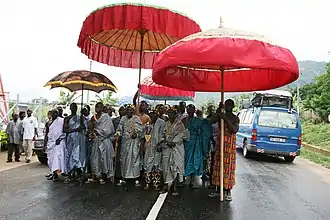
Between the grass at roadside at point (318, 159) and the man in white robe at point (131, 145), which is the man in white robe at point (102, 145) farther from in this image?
the grass at roadside at point (318, 159)

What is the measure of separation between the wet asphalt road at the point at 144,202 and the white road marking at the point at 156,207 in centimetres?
8

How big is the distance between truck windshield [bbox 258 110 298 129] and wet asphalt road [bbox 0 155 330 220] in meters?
4.52

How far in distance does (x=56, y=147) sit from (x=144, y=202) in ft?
9.44

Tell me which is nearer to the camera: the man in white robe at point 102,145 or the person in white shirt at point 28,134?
the man in white robe at point 102,145

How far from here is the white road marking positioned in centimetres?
566

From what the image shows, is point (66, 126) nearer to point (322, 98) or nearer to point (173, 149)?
point (173, 149)

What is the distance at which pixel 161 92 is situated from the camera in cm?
1403

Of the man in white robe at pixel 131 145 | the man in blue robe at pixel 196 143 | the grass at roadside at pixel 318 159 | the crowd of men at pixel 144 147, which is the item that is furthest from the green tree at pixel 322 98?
the man in white robe at pixel 131 145

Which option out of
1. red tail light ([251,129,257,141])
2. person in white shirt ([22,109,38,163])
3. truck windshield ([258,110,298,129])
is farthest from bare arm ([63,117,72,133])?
truck windshield ([258,110,298,129])

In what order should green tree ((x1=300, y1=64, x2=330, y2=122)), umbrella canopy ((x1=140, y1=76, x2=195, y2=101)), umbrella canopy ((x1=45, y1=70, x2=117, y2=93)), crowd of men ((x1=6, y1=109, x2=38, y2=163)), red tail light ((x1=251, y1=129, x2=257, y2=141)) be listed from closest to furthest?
umbrella canopy ((x1=45, y1=70, x2=117, y2=93)) < crowd of men ((x1=6, y1=109, x2=38, y2=163)) < red tail light ((x1=251, y1=129, x2=257, y2=141)) < umbrella canopy ((x1=140, y1=76, x2=195, y2=101)) < green tree ((x1=300, y1=64, x2=330, y2=122))

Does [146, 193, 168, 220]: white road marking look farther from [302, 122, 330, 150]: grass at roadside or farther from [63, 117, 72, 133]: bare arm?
[302, 122, 330, 150]: grass at roadside

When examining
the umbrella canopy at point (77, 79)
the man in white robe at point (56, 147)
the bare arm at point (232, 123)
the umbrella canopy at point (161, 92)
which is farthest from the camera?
the umbrella canopy at point (161, 92)

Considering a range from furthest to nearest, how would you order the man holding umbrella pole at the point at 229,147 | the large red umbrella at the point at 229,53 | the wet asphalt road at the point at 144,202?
the man holding umbrella pole at the point at 229,147, the wet asphalt road at the point at 144,202, the large red umbrella at the point at 229,53

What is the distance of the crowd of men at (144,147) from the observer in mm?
7172
